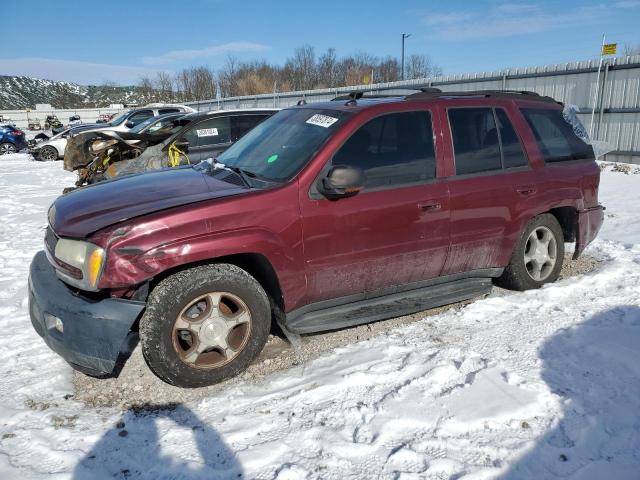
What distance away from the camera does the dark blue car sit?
21.8m

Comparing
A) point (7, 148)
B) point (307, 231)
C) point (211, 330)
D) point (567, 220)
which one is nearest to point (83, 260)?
point (211, 330)

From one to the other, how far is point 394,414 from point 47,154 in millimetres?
19329

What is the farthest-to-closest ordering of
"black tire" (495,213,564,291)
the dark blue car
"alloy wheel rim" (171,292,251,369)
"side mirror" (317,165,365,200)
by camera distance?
the dark blue car < "black tire" (495,213,564,291) < "side mirror" (317,165,365,200) < "alloy wheel rim" (171,292,251,369)

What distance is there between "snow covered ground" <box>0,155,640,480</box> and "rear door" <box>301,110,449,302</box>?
537 mm

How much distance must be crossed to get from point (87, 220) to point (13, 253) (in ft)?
12.9

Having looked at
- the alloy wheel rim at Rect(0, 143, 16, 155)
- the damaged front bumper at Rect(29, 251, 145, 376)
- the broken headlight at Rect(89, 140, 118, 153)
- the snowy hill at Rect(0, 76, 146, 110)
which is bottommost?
the damaged front bumper at Rect(29, 251, 145, 376)

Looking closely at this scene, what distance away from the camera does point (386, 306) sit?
3783 mm

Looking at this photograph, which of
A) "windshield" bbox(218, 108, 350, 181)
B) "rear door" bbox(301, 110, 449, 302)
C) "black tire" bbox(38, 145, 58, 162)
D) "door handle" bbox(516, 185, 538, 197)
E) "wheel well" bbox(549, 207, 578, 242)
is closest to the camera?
"rear door" bbox(301, 110, 449, 302)

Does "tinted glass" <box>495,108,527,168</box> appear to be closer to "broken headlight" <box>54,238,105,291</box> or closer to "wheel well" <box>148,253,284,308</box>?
"wheel well" <box>148,253,284,308</box>

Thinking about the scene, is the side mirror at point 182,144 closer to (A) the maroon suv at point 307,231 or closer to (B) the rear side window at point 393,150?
(A) the maroon suv at point 307,231

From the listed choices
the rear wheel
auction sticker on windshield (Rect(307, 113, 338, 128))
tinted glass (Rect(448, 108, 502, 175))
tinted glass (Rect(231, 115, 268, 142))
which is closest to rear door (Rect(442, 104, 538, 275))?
tinted glass (Rect(448, 108, 502, 175))

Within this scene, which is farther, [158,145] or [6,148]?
[6,148]

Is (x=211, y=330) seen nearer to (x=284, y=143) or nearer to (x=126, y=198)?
(x=126, y=198)

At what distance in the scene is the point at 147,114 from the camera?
1606 centimetres
